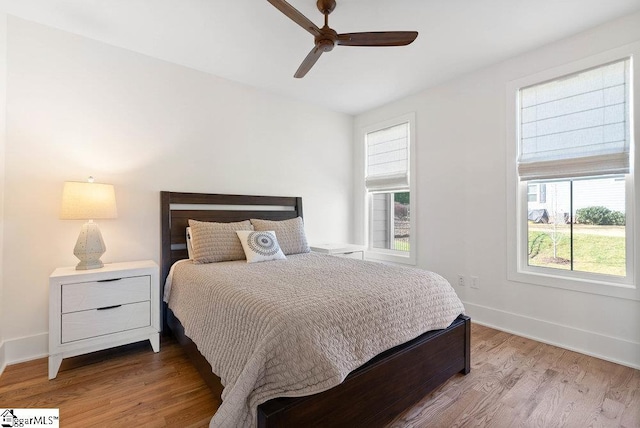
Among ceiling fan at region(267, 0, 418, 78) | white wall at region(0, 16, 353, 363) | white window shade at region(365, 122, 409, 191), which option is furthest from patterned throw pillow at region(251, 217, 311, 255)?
ceiling fan at region(267, 0, 418, 78)

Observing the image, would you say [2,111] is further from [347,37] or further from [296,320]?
[296,320]

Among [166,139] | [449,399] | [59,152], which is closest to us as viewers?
[449,399]

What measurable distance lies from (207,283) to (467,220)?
2613mm

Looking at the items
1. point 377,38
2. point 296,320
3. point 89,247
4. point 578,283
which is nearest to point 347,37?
point 377,38

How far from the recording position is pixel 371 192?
429cm

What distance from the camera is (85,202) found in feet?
7.09

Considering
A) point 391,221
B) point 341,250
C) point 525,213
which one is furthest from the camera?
point 391,221

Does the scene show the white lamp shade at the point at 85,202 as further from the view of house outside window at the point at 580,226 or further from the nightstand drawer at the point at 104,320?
the view of house outside window at the point at 580,226

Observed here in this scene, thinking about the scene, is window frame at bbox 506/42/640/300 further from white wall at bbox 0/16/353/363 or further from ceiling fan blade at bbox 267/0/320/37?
white wall at bbox 0/16/353/363

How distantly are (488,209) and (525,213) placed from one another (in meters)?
0.31

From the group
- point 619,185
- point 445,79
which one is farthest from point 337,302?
point 445,79

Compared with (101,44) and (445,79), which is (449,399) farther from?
(101,44)

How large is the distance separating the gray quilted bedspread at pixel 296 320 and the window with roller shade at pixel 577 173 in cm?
135

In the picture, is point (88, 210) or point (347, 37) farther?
point (88, 210)
